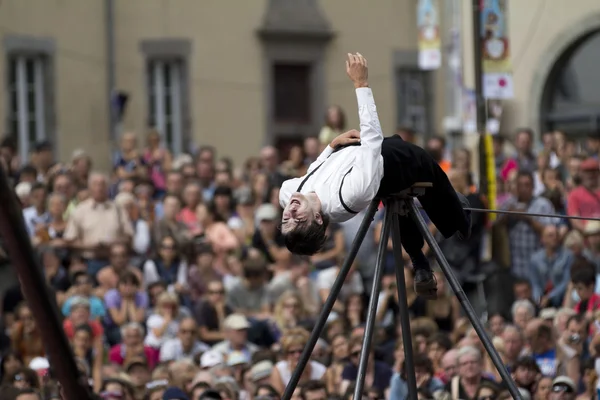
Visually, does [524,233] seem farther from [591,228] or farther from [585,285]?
[585,285]

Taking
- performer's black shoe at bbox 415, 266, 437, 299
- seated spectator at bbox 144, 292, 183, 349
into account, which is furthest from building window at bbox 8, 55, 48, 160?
performer's black shoe at bbox 415, 266, 437, 299

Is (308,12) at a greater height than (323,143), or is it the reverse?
(308,12)

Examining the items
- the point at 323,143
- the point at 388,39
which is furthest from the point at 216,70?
the point at 323,143

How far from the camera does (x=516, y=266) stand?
15461mm

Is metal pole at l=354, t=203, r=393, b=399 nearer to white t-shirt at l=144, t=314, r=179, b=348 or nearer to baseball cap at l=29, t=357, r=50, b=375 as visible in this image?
baseball cap at l=29, t=357, r=50, b=375

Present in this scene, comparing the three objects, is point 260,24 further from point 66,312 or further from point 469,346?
point 469,346

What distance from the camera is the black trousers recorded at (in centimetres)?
820

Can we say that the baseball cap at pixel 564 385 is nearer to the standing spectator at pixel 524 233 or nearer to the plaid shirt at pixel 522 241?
the standing spectator at pixel 524 233

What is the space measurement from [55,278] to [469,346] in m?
4.63

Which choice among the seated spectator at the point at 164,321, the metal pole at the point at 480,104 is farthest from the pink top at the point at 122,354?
the metal pole at the point at 480,104

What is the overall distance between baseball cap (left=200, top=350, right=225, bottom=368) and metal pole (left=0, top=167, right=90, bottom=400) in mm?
7529

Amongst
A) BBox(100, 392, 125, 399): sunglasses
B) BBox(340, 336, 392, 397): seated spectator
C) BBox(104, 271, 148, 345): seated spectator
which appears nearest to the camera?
BBox(100, 392, 125, 399): sunglasses

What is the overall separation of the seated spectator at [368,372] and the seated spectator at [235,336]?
125cm

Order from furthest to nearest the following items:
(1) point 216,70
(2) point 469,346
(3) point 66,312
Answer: (1) point 216,70
(3) point 66,312
(2) point 469,346
